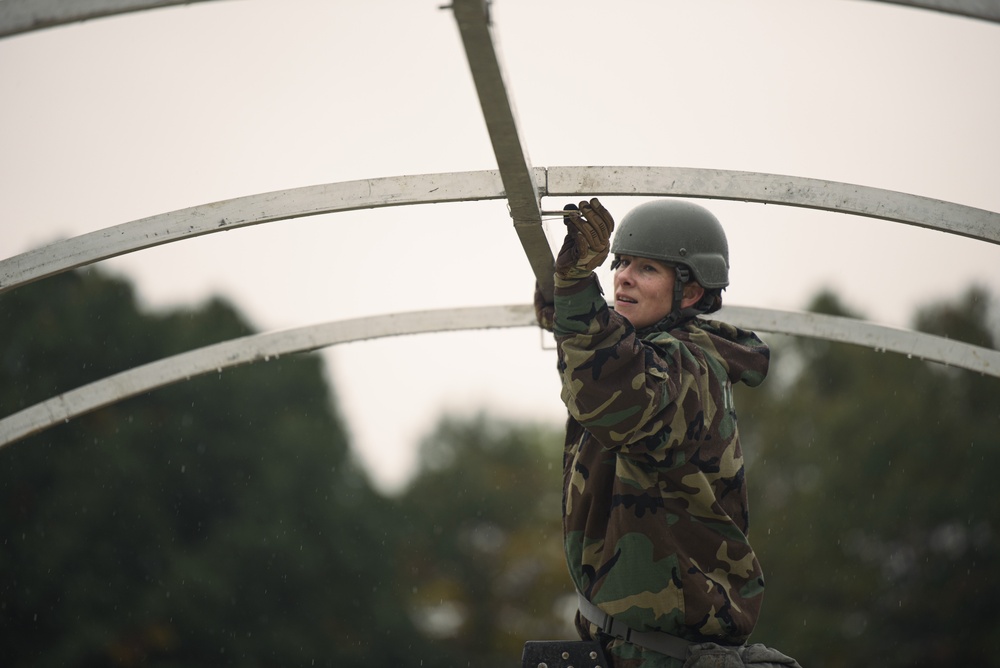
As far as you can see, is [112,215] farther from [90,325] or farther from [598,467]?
[90,325]

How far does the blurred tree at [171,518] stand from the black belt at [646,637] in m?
25.6

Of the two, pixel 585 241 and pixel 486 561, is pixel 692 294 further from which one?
pixel 486 561

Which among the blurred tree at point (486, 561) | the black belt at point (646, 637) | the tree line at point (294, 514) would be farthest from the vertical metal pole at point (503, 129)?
the blurred tree at point (486, 561)

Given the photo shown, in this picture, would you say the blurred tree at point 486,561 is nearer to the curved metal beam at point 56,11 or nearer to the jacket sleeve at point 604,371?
the jacket sleeve at point 604,371

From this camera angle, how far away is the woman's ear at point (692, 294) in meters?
5.38

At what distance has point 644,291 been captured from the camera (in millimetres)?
5254

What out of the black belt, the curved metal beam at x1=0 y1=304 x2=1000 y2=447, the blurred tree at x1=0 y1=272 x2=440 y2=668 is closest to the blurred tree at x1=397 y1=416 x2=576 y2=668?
the blurred tree at x1=0 y1=272 x2=440 y2=668

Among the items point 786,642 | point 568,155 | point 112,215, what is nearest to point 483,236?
point 568,155

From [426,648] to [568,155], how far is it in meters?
32.6

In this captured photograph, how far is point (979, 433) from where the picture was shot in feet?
107

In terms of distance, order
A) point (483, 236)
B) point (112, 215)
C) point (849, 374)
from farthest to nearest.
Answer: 1. point (849, 374)
2. point (483, 236)
3. point (112, 215)

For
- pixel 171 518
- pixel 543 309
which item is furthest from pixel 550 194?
pixel 171 518

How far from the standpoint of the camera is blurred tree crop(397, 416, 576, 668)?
4353 centimetres

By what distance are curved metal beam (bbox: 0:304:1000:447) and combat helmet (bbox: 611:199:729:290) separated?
1944 millimetres
